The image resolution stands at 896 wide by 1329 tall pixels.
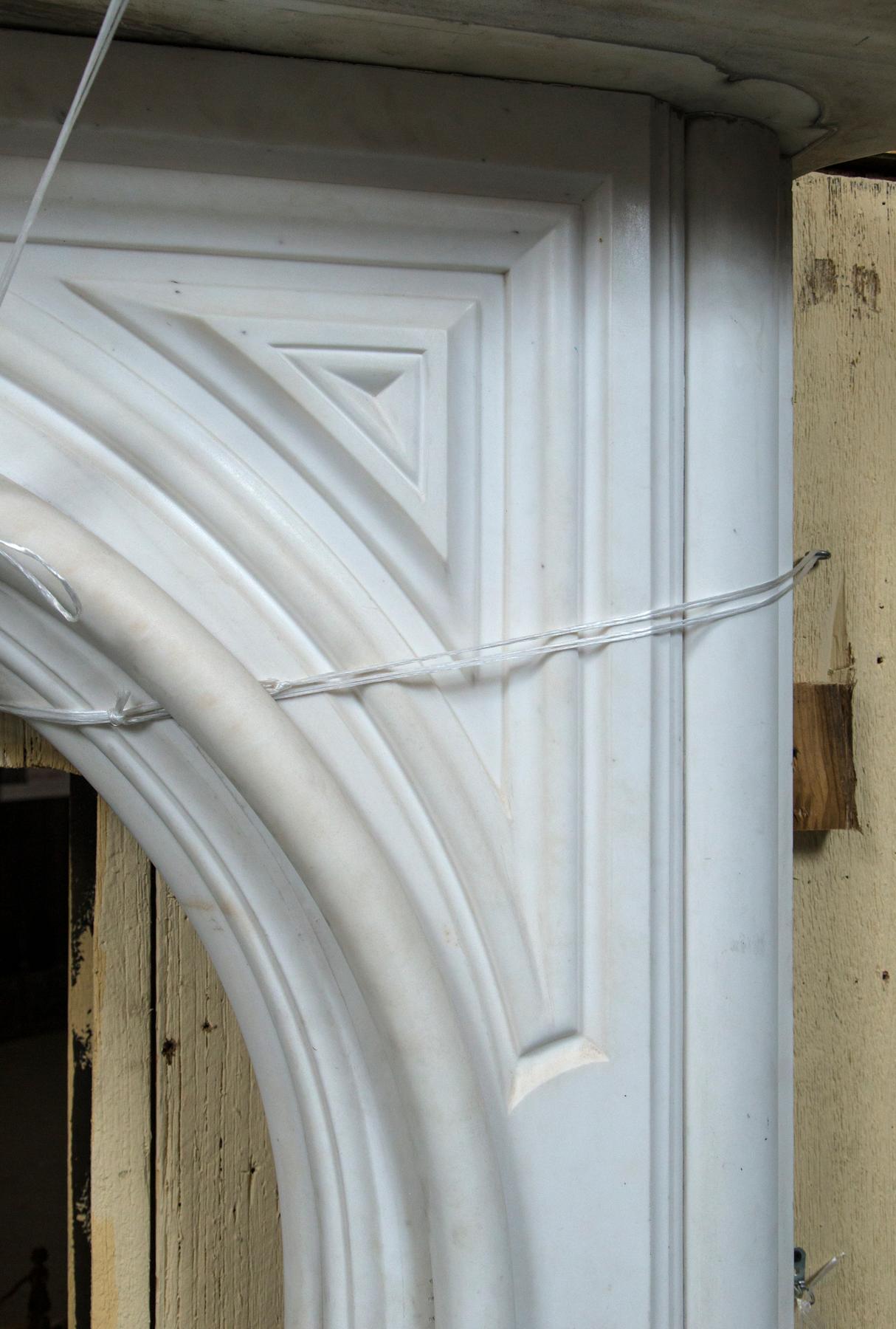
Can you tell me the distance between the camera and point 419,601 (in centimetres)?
50

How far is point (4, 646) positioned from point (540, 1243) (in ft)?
1.31

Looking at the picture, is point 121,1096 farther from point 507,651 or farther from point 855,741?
point 855,741

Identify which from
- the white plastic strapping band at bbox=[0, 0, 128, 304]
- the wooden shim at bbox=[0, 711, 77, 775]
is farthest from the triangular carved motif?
the wooden shim at bbox=[0, 711, 77, 775]

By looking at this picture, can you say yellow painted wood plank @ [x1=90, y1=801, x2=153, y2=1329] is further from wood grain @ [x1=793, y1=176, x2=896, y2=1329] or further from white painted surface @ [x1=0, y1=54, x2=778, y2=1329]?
wood grain @ [x1=793, y1=176, x2=896, y2=1329]

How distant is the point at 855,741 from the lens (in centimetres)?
74

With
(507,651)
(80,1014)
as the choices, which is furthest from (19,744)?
(507,651)

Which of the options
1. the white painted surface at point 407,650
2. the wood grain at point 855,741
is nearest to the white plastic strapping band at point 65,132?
the white painted surface at point 407,650

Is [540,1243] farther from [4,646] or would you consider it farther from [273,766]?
[4,646]

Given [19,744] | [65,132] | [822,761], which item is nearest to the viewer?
[65,132]

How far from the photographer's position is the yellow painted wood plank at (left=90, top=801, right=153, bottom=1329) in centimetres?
59

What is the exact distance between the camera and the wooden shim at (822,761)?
0.71 metres

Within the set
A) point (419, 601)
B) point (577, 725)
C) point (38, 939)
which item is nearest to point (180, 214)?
point (419, 601)

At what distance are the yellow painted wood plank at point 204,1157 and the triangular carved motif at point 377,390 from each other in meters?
0.31

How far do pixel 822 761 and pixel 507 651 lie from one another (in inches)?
13.0
